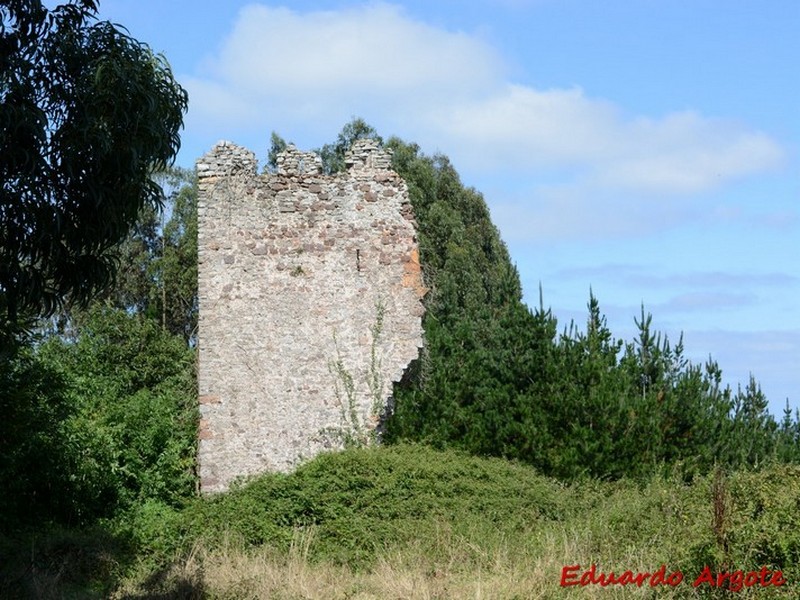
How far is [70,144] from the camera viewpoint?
36.8ft

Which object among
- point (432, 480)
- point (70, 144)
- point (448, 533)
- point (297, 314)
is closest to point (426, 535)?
point (448, 533)

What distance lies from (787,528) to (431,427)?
8.24m

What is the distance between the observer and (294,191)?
733 inches

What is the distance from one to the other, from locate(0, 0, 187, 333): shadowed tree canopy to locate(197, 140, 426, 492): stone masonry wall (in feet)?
21.0

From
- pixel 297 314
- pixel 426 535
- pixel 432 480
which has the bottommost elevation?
pixel 426 535

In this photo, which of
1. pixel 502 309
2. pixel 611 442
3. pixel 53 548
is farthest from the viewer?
pixel 502 309

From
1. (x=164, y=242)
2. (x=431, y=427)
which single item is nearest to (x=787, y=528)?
(x=431, y=427)

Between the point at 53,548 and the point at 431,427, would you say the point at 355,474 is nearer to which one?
the point at 431,427

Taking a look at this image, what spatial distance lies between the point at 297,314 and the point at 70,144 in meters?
7.42

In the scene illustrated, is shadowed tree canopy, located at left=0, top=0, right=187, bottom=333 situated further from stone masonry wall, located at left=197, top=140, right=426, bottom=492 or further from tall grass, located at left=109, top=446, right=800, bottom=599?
stone masonry wall, located at left=197, top=140, right=426, bottom=492

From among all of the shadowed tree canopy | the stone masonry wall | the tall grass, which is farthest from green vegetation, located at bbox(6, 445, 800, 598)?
the shadowed tree canopy

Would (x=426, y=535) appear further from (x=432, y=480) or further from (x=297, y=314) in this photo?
(x=297, y=314)

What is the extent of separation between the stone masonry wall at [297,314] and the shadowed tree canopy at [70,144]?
639cm

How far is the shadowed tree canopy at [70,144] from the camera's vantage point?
36.3ft
